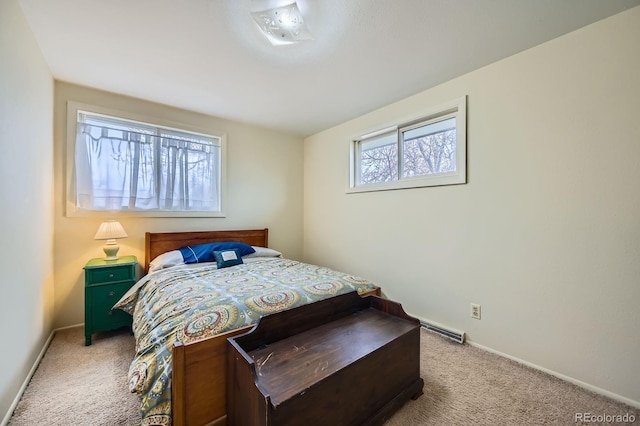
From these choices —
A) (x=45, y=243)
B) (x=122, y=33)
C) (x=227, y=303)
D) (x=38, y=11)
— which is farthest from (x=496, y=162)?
(x=45, y=243)

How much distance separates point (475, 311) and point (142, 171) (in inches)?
141

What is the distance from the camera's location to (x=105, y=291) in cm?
229

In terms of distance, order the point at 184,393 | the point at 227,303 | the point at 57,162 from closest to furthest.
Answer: the point at 184,393
the point at 227,303
the point at 57,162

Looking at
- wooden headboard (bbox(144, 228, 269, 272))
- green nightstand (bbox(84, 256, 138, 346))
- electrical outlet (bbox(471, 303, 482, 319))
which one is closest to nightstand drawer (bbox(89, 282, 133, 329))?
green nightstand (bbox(84, 256, 138, 346))

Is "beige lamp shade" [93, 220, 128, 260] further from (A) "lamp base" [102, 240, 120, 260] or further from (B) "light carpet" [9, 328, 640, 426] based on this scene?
(B) "light carpet" [9, 328, 640, 426]

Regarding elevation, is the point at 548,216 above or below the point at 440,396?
above

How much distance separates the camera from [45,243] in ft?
7.10

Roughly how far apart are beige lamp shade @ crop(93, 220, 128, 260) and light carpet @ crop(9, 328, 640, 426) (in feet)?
2.73

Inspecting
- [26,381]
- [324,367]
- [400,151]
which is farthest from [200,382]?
[400,151]

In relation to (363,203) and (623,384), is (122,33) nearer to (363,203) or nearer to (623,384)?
(363,203)

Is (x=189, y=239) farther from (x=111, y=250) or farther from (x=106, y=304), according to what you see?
(x=106, y=304)

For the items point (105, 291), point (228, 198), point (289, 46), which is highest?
point (289, 46)

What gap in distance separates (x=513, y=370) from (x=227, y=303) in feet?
6.84

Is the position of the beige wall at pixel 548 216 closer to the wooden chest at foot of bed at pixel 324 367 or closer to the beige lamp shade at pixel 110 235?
the wooden chest at foot of bed at pixel 324 367
